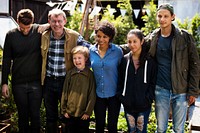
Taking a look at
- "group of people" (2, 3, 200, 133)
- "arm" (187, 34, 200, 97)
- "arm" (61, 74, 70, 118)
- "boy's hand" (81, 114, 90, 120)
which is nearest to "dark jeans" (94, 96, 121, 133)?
"group of people" (2, 3, 200, 133)

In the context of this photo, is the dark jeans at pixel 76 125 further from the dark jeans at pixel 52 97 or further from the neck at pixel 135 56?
the neck at pixel 135 56

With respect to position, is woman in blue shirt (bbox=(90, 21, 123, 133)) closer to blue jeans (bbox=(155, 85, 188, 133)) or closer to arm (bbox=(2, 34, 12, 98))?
blue jeans (bbox=(155, 85, 188, 133))

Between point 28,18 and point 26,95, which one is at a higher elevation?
point 28,18

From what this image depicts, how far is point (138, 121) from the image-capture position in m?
3.53

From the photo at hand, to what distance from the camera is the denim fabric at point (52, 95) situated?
3.77 metres

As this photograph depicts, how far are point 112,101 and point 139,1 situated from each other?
12034 mm

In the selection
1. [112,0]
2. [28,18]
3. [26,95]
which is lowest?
[26,95]

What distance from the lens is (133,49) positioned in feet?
11.3

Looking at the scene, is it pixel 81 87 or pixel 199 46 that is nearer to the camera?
pixel 81 87

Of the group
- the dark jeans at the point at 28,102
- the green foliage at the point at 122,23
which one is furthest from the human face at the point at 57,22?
the green foliage at the point at 122,23

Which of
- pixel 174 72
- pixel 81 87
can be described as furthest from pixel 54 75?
pixel 174 72

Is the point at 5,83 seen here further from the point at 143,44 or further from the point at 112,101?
the point at 143,44

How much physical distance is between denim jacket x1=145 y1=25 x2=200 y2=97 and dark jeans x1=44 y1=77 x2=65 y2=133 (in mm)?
1442

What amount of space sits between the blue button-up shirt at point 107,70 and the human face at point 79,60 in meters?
0.13
